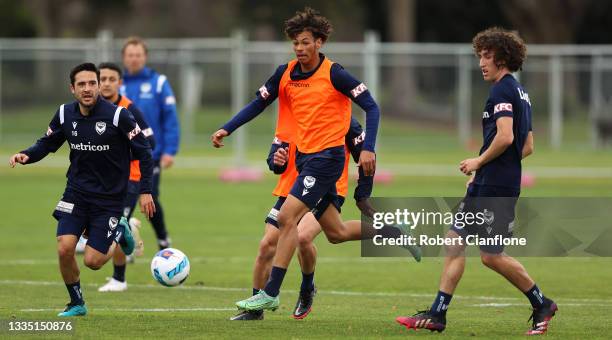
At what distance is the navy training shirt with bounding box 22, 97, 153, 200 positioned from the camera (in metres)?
9.59

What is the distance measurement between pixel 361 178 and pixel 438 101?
35.1 metres

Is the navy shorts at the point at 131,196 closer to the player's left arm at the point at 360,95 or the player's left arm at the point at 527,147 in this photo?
the player's left arm at the point at 360,95

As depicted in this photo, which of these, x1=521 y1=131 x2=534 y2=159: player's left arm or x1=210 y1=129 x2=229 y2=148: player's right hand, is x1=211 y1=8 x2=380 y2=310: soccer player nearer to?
A: x1=210 y1=129 x2=229 y2=148: player's right hand

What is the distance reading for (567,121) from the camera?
43906 millimetres

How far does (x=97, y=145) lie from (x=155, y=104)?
4233 mm

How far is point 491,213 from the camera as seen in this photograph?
8555 mm

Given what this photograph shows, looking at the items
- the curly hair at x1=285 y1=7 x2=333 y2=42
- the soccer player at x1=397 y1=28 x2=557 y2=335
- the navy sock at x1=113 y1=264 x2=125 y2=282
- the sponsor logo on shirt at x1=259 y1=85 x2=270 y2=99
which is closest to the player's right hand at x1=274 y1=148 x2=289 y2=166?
the sponsor logo on shirt at x1=259 y1=85 x2=270 y2=99

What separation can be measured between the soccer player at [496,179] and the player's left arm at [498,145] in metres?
0.02

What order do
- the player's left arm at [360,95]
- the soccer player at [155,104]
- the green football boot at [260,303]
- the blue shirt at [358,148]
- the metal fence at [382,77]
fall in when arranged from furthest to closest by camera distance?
the metal fence at [382,77] → the soccer player at [155,104] → the blue shirt at [358,148] → the player's left arm at [360,95] → the green football boot at [260,303]

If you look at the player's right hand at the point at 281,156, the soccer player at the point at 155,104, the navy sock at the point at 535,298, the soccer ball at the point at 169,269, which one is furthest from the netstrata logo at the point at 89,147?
the soccer player at the point at 155,104

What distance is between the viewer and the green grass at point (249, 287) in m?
8.82

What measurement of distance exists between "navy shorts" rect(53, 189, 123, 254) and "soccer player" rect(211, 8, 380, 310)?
108 cm

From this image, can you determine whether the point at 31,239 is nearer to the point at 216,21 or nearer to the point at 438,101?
the point at 438,101

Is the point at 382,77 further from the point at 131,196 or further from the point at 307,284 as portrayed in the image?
the point at 307,284
